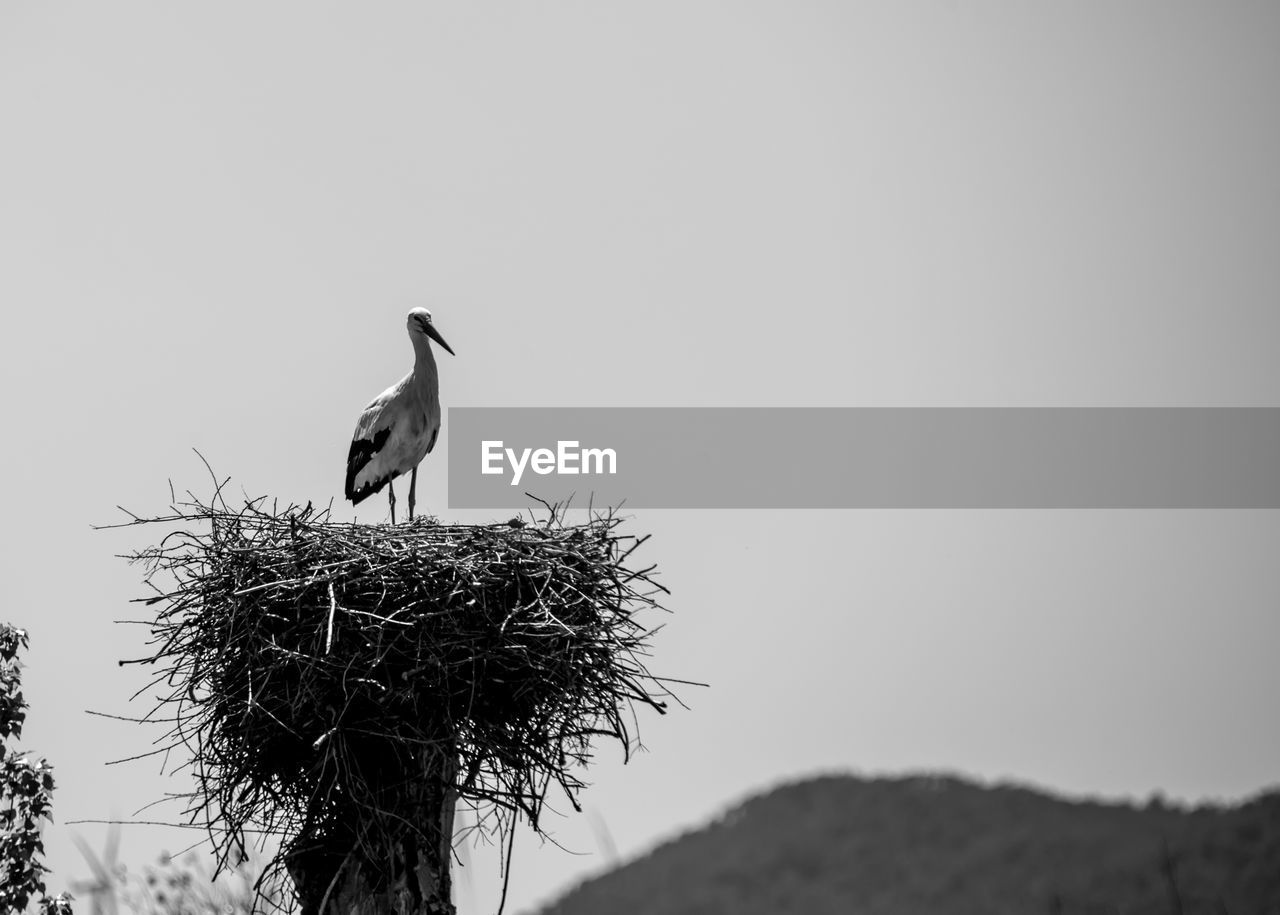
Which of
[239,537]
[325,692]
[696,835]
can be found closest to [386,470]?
[239,537]

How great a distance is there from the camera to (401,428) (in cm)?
1298

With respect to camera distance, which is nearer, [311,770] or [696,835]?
[311,770]

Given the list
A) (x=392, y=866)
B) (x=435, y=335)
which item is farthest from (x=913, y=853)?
(x=392, y=866)

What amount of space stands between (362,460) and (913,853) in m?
76.7

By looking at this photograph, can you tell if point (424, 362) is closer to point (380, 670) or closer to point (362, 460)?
point (362, 460)

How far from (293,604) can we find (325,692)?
517 mm

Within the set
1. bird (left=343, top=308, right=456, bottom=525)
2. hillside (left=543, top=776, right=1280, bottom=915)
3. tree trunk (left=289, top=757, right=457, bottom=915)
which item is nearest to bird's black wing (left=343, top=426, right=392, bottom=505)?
bird (left=343, top=308, right=456, bottom=525)

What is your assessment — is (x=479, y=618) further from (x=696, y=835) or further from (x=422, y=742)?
(x=696, y=835)

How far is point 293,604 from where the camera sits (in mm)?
9109

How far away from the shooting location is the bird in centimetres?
1301

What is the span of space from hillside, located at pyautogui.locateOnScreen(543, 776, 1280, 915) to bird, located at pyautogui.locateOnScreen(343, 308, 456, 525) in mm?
52674

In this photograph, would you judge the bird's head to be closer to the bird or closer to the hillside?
the bird

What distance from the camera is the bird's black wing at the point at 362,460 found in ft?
42.7

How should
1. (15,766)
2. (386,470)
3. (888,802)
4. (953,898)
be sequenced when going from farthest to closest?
(888,802)
(953,898)
(386,470)
(15,766)
